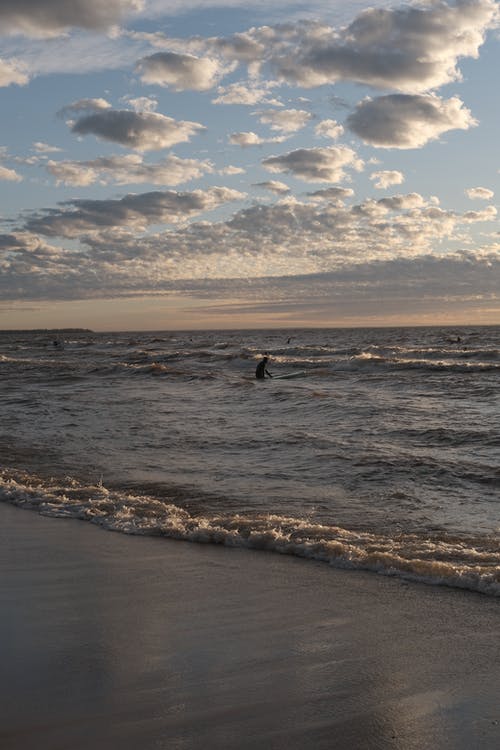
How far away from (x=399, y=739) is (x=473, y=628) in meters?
1.73

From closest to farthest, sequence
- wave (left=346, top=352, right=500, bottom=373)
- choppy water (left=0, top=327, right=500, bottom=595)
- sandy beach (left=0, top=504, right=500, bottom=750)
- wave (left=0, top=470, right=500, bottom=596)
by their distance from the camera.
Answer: sandy beach (left=0, top=504, right=500, bottom=750), wave (left=0, top=470, right=500, bottom=596), choppy water (left=0, top=327, right=500, bottom=595), wave (left=346, top=352, right=500, bottom=373)

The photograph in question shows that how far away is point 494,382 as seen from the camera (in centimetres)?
2783

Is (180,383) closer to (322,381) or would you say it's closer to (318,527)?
(322,381)

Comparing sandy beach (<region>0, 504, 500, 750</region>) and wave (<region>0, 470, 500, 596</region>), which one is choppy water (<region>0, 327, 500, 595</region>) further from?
sandy beach (<region>0, 504, 500, 750</region>)

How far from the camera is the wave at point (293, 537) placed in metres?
6.20

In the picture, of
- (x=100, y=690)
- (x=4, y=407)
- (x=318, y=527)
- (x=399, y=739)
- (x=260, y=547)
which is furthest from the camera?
(x=4, y=407)

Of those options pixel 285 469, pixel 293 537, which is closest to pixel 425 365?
pixel 285 469

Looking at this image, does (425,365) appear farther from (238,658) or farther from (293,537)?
(238,658)

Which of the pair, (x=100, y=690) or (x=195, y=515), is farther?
(x=195, y=515)

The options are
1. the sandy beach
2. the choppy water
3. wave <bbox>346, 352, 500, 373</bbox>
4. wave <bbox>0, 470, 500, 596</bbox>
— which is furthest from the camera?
wave <bbox>346, 352, 500, 373</bbox>

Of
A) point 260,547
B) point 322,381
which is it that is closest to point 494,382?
point 322,381

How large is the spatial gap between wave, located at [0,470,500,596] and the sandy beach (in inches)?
10.0

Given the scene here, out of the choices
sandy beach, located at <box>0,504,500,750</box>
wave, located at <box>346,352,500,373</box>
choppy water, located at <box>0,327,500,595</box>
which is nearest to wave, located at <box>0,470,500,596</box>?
choppy water, located at <box>0,327,500,595</box>

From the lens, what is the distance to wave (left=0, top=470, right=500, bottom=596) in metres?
6.20
